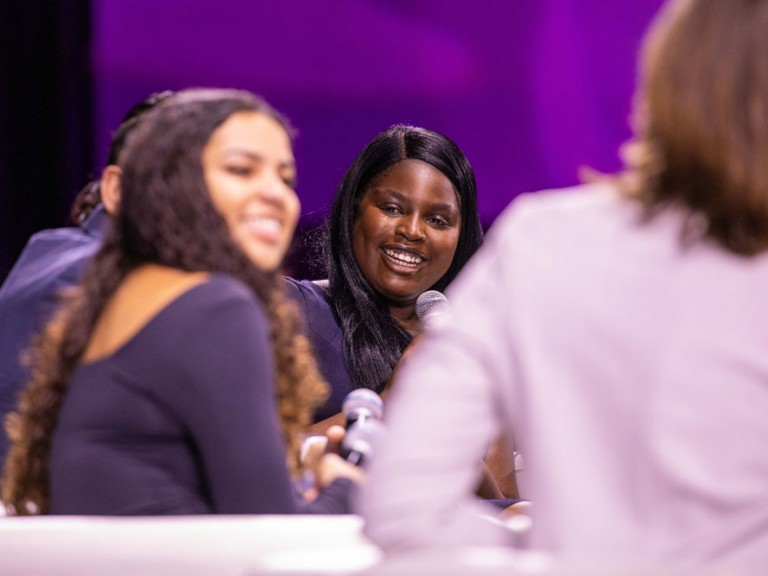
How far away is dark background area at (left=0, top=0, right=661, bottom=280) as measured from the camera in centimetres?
412

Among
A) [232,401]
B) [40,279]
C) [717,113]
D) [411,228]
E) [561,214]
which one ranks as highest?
[717,113]

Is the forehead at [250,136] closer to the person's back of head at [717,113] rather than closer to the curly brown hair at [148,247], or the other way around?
the curly brown hair at [148,247]

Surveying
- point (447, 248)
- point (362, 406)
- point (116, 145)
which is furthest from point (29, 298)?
point (447, 248)

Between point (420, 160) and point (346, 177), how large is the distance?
0.74ft

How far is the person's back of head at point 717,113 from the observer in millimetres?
Answer: 1113

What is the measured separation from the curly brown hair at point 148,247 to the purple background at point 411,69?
2434 mm

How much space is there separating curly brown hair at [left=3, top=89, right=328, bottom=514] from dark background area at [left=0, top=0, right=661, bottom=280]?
2300 mm

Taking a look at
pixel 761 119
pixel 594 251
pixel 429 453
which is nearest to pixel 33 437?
pixel 429 453

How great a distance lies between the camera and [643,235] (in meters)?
1.15

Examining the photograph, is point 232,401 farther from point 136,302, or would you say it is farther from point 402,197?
point 402,197

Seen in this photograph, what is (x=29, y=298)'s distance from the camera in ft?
7.40

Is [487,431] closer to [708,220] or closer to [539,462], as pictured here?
[539,462]

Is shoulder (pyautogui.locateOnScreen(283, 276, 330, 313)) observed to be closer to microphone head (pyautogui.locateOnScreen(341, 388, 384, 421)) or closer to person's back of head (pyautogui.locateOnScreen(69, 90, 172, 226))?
person's back of head (pyautogui.locateOnScreen(69, 90, 172, 226))

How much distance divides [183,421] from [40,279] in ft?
2.90
